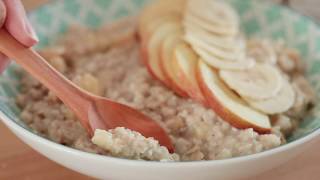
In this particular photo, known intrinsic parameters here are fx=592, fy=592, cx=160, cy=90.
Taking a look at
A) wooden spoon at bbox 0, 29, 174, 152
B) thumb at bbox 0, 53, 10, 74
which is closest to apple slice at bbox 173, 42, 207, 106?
wooden spoon at bbox 0, 29, 174, 152

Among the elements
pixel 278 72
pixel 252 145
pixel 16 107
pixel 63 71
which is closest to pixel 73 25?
pixel 63 71

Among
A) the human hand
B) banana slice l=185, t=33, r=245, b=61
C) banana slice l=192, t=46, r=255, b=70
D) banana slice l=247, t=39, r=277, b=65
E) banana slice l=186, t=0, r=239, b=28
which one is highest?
the human hand

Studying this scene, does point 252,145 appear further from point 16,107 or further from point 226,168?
point 16,107

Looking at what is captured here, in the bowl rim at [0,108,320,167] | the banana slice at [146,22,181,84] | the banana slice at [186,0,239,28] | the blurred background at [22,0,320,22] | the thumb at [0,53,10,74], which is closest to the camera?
the bowl rim at [0,108,320,167]

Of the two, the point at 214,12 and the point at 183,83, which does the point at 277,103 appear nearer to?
the point at 183,83

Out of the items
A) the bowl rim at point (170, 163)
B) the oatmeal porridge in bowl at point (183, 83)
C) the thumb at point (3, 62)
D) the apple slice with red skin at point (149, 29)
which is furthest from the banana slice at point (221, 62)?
the thumb at point (3, 62)

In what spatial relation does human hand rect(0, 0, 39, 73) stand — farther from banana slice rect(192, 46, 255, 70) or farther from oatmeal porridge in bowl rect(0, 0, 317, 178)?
banana slice rect(192, 46, 255, 70)

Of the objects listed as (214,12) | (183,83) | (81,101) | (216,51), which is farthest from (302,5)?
(81,101)
